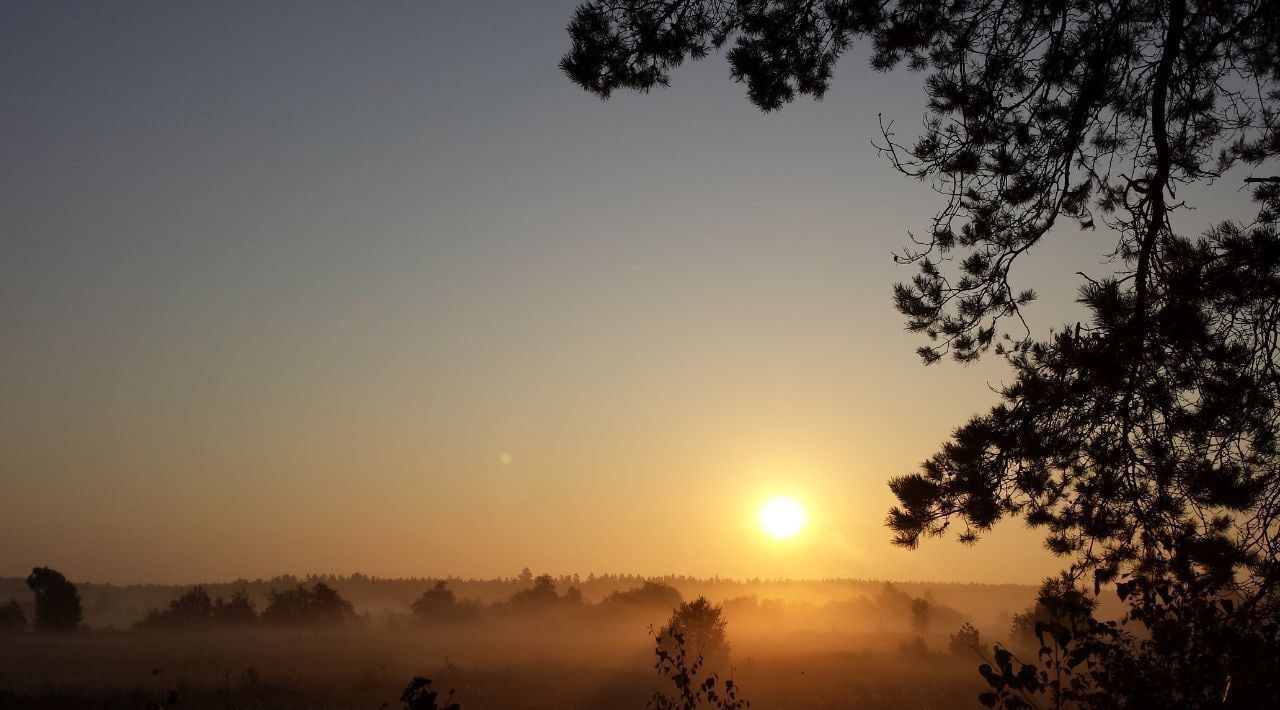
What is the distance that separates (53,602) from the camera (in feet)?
228

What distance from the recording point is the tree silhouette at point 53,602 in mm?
69000

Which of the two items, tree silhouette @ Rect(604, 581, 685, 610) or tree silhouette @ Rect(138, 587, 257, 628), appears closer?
tree silhouette @ Rect(138, 587, 257, 628)

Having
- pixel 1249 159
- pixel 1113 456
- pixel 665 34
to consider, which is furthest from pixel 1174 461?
pixel 665 34

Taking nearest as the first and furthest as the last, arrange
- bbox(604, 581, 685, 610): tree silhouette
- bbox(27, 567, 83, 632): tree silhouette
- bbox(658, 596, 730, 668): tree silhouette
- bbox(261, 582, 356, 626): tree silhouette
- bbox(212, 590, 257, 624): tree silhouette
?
bbox(658, 596, 730, 668): tree silhouette
bbox(27, 567, 83, 632): tree silhouette
bbox(212, 590, 257, 624): tree silhouette
bbox(261, 582, 356, 626): tree silhouette
bbox(604, 581, 685, 610): tree silhouette

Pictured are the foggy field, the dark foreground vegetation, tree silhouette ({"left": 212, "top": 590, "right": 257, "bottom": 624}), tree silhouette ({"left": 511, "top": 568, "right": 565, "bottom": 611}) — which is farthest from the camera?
tree silhouette ({"left": 511, "top": 568, "right": 565, "bottom": 611})

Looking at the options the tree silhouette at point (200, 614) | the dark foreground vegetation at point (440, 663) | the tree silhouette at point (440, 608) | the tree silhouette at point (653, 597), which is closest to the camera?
the dark foreground vegetation at point (440, 663)

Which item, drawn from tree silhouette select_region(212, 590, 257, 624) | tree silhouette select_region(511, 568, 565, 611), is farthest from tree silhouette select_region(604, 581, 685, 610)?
tree silhouette select_region(212, 590, 257, 624)

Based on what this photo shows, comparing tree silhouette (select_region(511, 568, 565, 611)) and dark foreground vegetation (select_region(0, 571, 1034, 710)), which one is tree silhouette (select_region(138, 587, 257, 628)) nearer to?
dark foreground vegetation (select_region(0, 571, 1034, 710))

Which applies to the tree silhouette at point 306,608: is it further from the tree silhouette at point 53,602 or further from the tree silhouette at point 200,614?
the tree silhouette at point 53,602

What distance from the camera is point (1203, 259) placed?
22.2 feet

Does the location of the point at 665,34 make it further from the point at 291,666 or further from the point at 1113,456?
the point at 291,666

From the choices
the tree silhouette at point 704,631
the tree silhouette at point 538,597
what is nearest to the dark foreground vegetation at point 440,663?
the tree silhouette at point 704,631

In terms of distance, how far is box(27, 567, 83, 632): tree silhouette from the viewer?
69000 millimetres

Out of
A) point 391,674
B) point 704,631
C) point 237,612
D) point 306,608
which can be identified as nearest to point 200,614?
point 237,612
